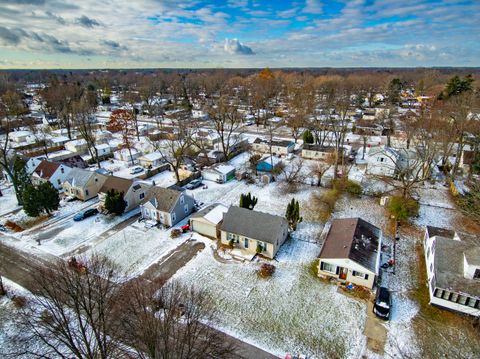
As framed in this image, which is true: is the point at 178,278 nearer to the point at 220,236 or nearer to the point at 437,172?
the point at 220,236

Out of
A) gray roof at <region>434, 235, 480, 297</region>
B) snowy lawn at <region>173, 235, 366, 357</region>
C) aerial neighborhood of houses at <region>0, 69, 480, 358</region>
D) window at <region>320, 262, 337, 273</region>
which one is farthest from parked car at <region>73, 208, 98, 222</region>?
gray roof at <region>434, 235, 480, 297</region>

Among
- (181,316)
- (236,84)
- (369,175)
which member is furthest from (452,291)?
(236,84)

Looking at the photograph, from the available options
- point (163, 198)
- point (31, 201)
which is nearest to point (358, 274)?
point (163, 198)

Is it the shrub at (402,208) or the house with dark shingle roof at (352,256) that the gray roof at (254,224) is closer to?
the house with dark shingle roof at (352,256)

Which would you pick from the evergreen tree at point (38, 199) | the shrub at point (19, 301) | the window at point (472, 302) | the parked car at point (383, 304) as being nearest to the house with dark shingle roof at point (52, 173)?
the evergreen tree at point (38, 199)

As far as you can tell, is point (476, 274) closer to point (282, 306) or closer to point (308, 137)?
point (282, 306)
